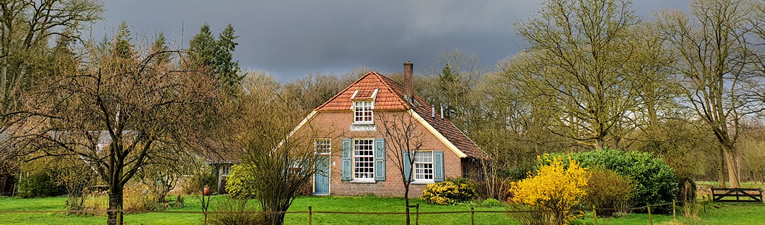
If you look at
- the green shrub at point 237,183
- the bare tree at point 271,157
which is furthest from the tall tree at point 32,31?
the bare tree at point 271,157

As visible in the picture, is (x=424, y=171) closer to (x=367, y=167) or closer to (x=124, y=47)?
(x=367, y=167)

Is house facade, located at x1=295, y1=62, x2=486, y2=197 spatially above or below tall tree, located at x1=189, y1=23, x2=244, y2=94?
below

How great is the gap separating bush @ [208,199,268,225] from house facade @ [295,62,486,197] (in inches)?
415

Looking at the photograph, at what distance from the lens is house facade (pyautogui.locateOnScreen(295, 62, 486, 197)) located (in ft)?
68.7

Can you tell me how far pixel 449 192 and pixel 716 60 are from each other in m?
15.5

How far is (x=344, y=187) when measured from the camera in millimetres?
21812

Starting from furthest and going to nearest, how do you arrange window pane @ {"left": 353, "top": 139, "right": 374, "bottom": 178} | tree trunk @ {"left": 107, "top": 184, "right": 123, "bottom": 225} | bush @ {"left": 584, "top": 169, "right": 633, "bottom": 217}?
window pane @ {"left": 353, "top": 139, "right": 374, "bottom": 178}
bush @ {"left": 584, "top": 169, "right": 633, "bottom": 217}
tree trunk @ {"left": 107, "top": 184, "right": 123, "bottom": 225}

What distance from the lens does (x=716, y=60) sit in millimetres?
22469

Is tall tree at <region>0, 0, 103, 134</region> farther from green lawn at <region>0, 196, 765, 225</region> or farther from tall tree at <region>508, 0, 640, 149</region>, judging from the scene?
tall tree at <region>508, 0, 640, 149</region>

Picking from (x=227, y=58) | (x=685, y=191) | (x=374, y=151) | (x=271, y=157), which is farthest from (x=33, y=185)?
(x=685, y=191)

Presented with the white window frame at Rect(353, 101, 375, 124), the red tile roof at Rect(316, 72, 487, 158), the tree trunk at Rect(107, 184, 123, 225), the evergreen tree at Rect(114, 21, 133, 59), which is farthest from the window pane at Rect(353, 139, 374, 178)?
→ the tree trunk at Rect(107, 184, 123, 225)

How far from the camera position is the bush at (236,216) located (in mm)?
9750

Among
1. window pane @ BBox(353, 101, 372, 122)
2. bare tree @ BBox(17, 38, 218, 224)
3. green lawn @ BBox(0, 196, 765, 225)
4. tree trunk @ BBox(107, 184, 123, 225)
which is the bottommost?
green lawn @ BBox(0, 196, 765, 225)

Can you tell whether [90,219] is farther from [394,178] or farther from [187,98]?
[394,178]
